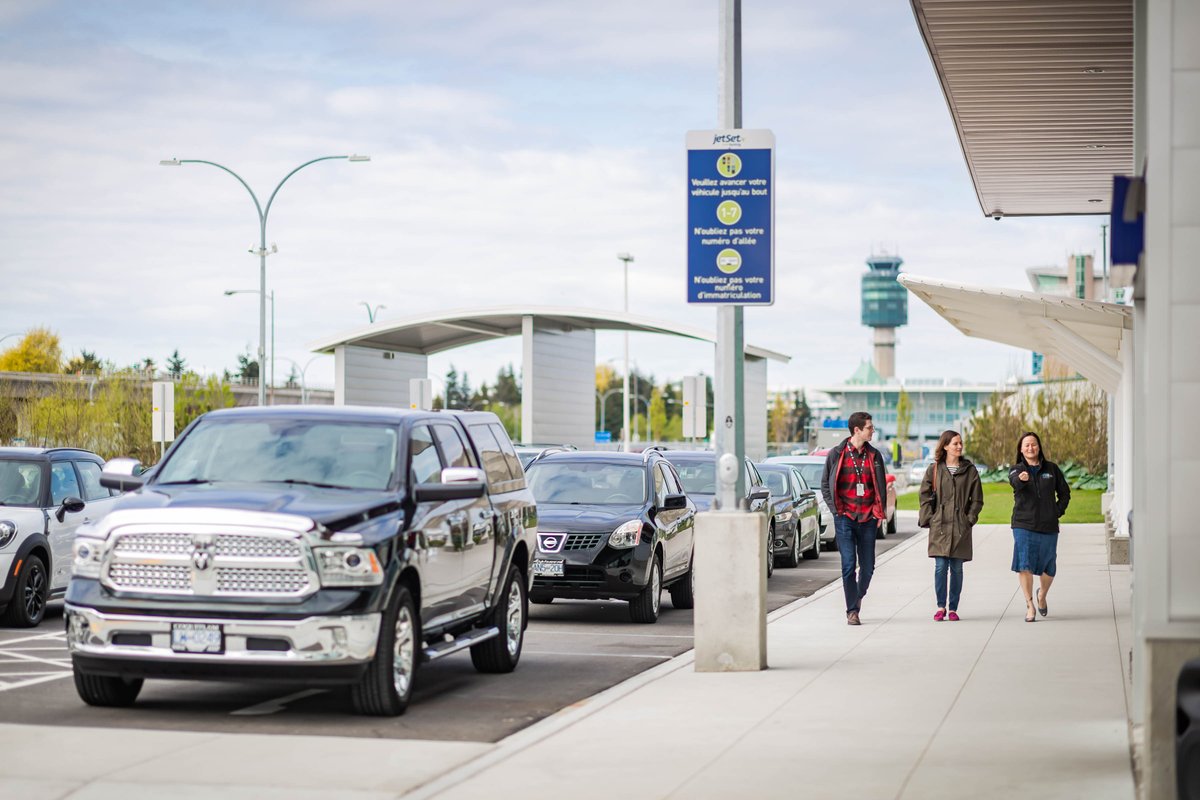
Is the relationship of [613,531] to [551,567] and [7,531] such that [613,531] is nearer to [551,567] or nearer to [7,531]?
[551,567]

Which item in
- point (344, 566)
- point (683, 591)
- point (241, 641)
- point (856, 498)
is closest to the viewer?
point (241, 641)

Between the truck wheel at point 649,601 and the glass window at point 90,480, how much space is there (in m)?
5.62

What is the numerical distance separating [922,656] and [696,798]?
5746mm

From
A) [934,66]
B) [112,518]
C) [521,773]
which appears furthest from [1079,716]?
[934,66]

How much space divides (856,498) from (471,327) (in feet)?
142

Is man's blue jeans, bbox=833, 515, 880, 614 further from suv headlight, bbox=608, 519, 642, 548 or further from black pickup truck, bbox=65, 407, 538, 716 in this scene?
black pickup truck, bbox=65, 407, 538, 716

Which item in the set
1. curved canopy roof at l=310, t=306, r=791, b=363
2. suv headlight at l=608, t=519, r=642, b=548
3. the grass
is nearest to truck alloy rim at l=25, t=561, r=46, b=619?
suv headlight at l=608, t=519, r=642, b=548

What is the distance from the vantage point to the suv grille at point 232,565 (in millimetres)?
9234

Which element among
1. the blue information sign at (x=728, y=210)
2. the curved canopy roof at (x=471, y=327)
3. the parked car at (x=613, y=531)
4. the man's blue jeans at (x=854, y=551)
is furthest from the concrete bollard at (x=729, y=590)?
the curved canopy roof at (x=471, y=327)

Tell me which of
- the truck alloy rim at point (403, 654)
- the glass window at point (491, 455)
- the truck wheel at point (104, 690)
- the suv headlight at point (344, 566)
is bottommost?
the truck wheel at point (104, 690)

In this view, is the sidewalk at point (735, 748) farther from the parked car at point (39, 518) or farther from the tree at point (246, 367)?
the tree at point (246, 367)

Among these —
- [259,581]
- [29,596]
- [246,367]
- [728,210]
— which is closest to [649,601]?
[728,210]

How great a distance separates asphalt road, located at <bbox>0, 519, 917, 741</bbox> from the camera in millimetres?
9531

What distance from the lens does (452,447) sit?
38.3 ft
